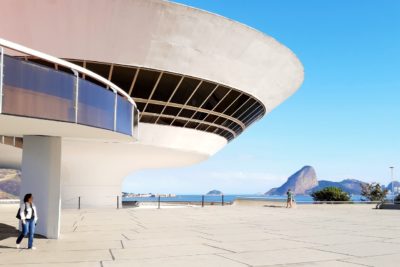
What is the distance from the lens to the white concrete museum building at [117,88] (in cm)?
1175

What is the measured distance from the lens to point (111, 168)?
3738 cm

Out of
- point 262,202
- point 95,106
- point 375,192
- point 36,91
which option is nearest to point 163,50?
point 95,106

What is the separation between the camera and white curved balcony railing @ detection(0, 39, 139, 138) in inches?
384

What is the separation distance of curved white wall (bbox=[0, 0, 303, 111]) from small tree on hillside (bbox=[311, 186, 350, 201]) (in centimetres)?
3494

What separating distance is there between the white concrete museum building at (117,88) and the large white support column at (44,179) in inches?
1.4

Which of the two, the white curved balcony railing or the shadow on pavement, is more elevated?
the white curved balcony railing

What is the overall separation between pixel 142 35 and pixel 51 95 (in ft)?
46.7

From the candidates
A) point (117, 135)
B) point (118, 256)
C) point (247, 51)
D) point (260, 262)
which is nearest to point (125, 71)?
point (247, 51)

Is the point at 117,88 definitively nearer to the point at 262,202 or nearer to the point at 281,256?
the point at 281,256

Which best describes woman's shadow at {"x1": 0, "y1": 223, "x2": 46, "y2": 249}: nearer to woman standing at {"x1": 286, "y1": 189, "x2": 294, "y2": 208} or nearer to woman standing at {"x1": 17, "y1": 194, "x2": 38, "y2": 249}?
woman standing at {"x1": 17, "y1": 194, "x2": 38, "y2": 249}

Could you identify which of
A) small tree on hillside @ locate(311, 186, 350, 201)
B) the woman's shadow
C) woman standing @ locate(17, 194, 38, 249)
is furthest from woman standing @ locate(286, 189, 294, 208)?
woman standing @ locate(17, 194, 38, 249)

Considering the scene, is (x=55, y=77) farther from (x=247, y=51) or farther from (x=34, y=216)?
(x=247, y=51)

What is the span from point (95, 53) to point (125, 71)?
208 cm

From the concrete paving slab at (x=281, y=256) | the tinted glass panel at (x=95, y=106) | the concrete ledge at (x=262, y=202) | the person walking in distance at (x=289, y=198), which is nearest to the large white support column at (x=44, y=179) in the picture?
the tinted glass panel at (x=95, y=106)
